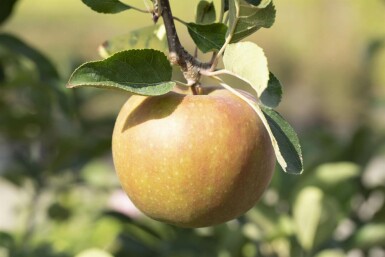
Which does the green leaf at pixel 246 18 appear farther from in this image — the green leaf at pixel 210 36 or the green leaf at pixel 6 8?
the green leaf at pixel 6 8

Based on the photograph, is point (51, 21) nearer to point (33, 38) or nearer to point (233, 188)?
point (33, 38)

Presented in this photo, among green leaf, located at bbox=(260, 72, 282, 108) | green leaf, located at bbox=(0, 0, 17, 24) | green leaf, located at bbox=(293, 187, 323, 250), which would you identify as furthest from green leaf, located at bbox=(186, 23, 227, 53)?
green leaf, located at bbox=(293, 187, 323, 250)

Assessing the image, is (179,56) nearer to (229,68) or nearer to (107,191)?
(229,68)

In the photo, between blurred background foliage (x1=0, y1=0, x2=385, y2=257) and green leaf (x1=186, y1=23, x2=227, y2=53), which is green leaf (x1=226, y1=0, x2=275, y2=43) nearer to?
green leaf (x1=186, y1=23, x2=227, y2=53)

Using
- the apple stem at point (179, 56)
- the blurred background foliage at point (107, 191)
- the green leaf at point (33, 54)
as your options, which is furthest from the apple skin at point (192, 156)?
the green leaf at point (33, 54)

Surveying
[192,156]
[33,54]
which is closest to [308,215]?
[33,54]
